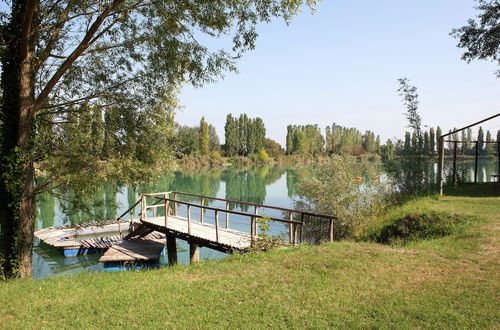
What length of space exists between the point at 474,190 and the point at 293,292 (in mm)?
11935

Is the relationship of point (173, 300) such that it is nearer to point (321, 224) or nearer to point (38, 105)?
point (38, 105)

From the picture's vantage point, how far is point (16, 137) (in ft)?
27.8

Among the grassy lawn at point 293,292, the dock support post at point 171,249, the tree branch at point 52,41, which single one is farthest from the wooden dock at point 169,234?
the tree branch at point 52,41

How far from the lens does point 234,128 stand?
7800 centimetres

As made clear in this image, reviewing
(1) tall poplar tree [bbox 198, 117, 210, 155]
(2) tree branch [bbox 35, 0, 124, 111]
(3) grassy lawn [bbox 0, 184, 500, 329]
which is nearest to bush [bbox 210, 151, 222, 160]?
(1) tall poplar tree [bbox 198, 117, 210, 155]

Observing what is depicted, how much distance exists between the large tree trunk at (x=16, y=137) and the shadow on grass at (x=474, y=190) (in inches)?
523

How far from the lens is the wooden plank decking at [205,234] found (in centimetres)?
1148

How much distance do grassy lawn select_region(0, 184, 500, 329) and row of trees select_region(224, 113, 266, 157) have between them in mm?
70618

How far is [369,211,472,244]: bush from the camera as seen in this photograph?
32.1 ft

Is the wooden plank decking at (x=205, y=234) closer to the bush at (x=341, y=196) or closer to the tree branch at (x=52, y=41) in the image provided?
the bush at (x=341, y=196)

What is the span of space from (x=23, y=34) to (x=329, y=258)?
24.8ft

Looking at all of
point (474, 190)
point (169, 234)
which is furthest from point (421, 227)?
point (169, 234)

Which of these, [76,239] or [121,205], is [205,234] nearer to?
[121,205]

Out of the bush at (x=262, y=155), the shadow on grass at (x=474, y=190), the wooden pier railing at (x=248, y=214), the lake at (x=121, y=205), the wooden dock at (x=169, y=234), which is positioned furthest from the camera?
the bush at (x=262, y=155)
